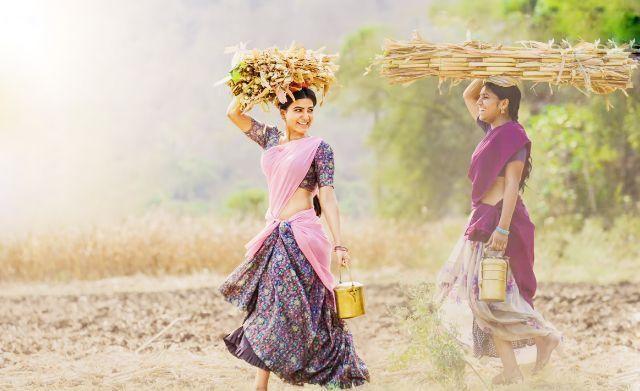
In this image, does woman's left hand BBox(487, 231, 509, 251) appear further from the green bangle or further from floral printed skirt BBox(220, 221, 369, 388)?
floral printed skirt BBox(220, 221, 369, 388)

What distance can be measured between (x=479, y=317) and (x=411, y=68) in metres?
1.50

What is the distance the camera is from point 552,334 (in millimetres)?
5457

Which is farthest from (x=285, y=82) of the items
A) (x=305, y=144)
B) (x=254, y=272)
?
(x=254, y=272)

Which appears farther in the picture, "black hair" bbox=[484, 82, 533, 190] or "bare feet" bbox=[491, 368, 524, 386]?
"bare feet" bbox=[491, 368, 524, 386]

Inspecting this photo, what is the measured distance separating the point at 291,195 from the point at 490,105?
4.11 feet

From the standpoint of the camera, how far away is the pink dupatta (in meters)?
5.00

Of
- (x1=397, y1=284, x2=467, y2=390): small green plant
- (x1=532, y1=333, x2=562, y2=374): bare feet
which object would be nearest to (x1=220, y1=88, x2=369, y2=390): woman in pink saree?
(x1=397, y1=284, x2=467, y2=390): small green plant

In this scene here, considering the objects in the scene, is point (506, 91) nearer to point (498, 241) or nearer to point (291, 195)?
point (498, 241)

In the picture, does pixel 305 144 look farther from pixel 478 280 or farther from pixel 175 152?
pixel 175 152

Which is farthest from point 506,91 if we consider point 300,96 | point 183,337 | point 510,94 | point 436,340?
point 183,337

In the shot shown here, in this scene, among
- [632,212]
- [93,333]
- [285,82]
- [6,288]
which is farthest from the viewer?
[632,212]

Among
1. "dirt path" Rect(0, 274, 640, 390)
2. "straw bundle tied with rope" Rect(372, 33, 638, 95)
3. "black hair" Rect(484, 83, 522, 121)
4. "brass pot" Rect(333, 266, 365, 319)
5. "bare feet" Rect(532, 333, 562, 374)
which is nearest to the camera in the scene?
"brass pot" Rect(333, 266, 365, 319)

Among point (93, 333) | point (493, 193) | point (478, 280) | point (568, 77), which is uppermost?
point (568, 77)

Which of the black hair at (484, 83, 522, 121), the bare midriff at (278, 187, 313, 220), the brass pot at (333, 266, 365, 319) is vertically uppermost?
the black hair at (484, 83, 522, 121)
